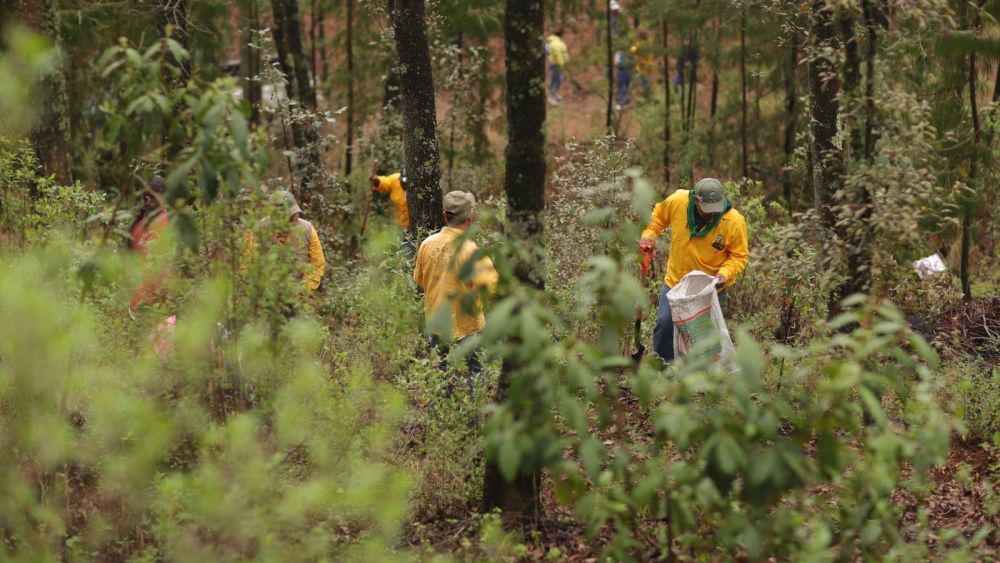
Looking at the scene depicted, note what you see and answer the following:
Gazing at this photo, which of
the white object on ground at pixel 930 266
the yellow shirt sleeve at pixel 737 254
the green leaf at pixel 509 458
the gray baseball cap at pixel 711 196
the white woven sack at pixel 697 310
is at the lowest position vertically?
the white object on ground at pixel 930 266

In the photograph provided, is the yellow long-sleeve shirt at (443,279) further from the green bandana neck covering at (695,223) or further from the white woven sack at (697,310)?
the green bandana neck covering at (695,223)

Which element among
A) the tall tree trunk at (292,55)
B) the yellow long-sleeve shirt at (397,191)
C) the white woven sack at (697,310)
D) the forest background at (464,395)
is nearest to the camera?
the forest background at (464,395)

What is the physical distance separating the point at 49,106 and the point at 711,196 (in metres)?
6.54

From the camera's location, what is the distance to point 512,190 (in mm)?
4910

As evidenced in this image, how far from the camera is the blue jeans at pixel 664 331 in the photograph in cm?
761

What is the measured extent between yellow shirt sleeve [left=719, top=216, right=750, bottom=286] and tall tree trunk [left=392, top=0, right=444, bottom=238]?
8.33 feet

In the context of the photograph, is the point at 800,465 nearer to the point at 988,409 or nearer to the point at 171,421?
the point at 171,421

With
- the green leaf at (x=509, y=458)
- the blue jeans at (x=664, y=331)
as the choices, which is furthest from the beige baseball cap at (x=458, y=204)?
the green leaf at (x=509, y=458)

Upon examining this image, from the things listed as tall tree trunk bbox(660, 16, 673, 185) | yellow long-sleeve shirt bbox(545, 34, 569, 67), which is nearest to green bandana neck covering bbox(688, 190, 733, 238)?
tall tree trunk bbox(660, 16, 673, 185)

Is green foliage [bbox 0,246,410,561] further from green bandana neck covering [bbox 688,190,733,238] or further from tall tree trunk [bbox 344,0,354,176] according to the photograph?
tall tree trunk [bbox 344,0,354,176]

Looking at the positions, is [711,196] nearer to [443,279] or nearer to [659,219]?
[659,219]

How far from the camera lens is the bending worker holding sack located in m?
7.26

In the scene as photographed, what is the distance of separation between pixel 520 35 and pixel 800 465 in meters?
2.58

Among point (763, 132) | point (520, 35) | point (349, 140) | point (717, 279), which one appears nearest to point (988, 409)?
point (717, 279)
